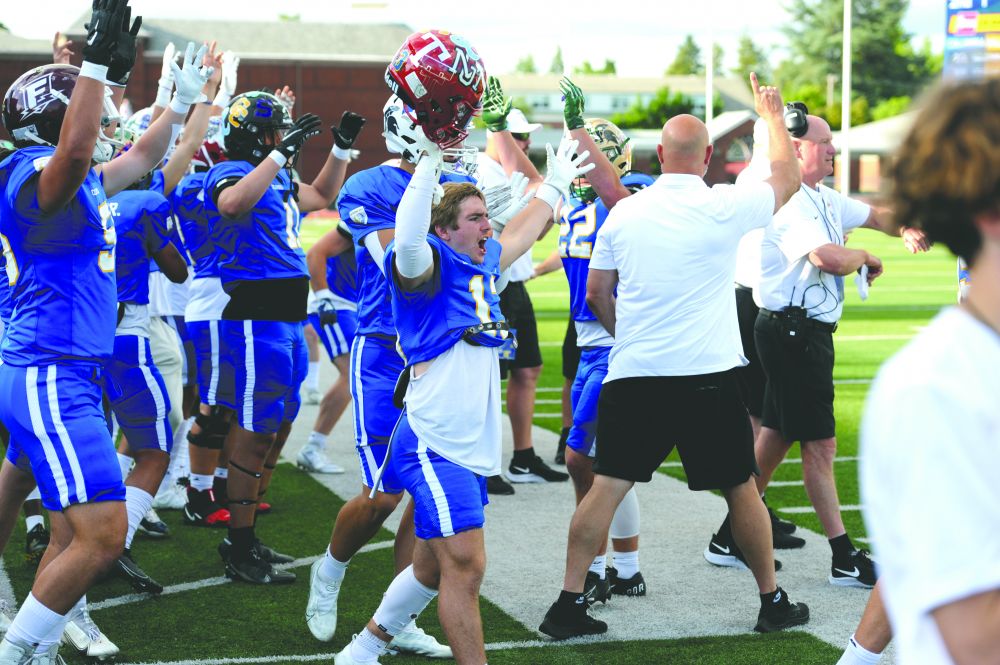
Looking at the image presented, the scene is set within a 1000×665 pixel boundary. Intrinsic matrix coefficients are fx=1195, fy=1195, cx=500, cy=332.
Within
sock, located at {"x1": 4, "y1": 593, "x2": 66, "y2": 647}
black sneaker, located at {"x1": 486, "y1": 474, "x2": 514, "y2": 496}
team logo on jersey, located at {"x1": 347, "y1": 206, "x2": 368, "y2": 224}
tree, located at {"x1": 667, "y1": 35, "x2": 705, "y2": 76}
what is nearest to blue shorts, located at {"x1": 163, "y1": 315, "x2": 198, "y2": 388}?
black sneaker, located at {"x1": 486, "y1": 474, "x2": 514, "y2": 496}

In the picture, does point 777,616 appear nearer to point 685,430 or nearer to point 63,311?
point 685,430

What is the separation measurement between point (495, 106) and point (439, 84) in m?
1.08

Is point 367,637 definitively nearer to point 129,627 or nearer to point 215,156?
point 129,627

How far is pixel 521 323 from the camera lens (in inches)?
354

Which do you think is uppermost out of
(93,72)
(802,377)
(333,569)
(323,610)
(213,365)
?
(93,72)

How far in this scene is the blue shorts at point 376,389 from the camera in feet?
15.8

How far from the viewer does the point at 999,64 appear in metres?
1.74

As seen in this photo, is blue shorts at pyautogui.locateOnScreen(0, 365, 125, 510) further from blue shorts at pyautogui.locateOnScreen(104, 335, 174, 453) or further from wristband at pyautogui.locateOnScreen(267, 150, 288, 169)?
wristband at pyautogui.locateOnScreen(267, 150, 288, 169)

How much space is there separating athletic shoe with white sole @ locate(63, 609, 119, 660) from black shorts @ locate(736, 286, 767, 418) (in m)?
3.59

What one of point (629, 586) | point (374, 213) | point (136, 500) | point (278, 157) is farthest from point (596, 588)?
point (278, 157)

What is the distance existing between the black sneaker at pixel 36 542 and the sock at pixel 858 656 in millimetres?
4154

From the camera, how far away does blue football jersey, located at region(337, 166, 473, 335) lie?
483 centimetres

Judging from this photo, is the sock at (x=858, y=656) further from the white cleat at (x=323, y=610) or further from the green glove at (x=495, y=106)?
the green glove at (x=495, y=106)

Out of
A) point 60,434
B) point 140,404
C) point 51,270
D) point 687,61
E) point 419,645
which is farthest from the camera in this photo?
point 687,61
